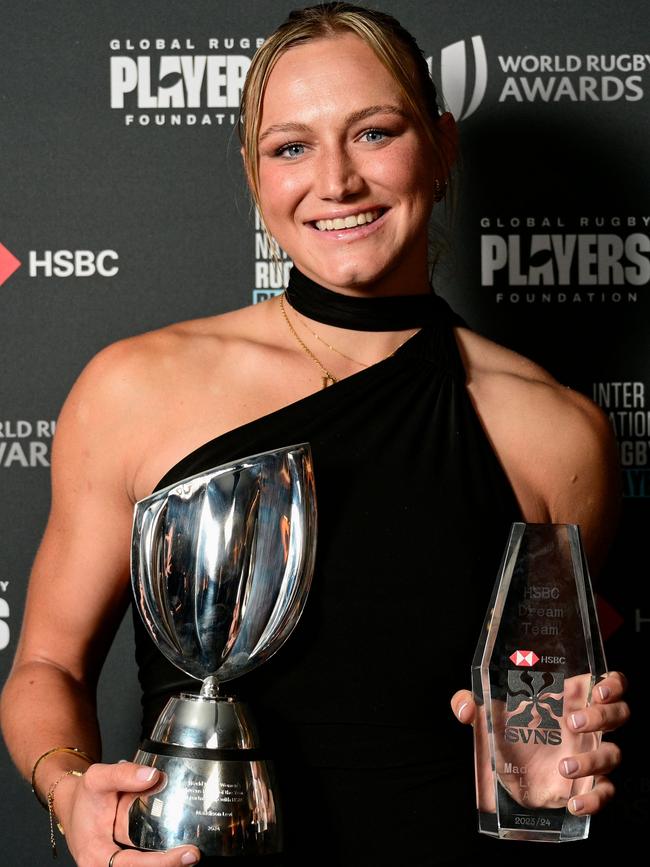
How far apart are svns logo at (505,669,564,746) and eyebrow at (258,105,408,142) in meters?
0.68

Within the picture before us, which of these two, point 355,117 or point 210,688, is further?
point 355,117

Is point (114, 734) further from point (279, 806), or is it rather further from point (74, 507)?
point (279, 806)

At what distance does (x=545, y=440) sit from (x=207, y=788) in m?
0.70

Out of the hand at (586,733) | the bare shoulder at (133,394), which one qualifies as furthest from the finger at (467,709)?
the bare shoulder at (133,394)

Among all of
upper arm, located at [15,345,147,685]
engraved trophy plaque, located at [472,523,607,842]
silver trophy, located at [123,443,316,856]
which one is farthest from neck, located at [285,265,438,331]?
engraved trophy plaque, located at [472,523,607,842]

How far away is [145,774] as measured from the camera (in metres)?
1.00

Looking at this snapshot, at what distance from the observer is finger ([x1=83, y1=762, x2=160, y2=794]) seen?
1.00 metres

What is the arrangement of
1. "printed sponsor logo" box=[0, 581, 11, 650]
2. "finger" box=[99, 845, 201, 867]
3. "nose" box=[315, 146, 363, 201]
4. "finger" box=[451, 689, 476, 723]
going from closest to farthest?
"finger" box=[99, 845, 201, 867]
"finger" box=[451, 689, 476, 723]
"nose" box=[315, 146, 363, 201]
"printed sponsor logo" box=[0, 581, 11, 650]

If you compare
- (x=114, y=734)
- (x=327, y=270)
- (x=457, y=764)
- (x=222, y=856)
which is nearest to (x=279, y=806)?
(x=222, y=856)

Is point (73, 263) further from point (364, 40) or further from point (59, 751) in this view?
point (59, 751)

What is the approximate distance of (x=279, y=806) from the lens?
108cm

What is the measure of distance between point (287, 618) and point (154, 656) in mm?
259

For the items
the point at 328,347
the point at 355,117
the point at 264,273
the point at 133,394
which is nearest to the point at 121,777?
the point at 133,394

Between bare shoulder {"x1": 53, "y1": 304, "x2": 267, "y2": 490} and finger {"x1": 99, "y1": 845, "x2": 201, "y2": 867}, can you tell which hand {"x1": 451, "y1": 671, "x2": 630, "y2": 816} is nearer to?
finger {"x1": 99, "y1": 845, "x2": 201, "y2": 867}
